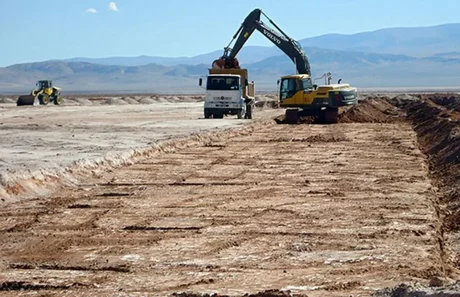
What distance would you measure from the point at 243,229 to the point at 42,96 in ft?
187

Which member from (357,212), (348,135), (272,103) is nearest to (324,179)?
(357,212)

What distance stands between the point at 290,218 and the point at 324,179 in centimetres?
479

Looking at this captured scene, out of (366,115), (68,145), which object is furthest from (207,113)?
(68,145)

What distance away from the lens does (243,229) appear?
12.4 meters

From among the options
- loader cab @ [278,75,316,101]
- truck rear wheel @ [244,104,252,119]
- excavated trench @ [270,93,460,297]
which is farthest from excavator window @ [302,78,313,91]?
truck rear wheel @ [244,104,252,119]

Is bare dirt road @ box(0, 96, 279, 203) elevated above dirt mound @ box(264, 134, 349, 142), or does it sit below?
above

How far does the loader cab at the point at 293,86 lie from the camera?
3781cm

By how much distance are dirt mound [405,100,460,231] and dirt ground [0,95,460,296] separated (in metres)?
0.08

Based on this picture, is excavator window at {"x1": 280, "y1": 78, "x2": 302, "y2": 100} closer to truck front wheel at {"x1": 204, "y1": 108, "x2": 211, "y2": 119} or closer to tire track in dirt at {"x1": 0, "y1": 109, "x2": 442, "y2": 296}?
truck front wheel at {"x1": 204, "y1": 108, "x2": 211, "y2": 119}

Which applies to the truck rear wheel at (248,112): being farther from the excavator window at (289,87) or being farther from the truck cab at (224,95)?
the excavator window at (289,87)

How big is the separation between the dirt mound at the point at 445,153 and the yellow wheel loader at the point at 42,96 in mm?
34149

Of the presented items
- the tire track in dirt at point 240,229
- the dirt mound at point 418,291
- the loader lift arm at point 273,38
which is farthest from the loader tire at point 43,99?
the dirt mound at point 418,291

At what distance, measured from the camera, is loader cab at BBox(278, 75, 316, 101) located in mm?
37812

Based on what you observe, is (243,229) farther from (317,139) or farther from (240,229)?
(317,139)
